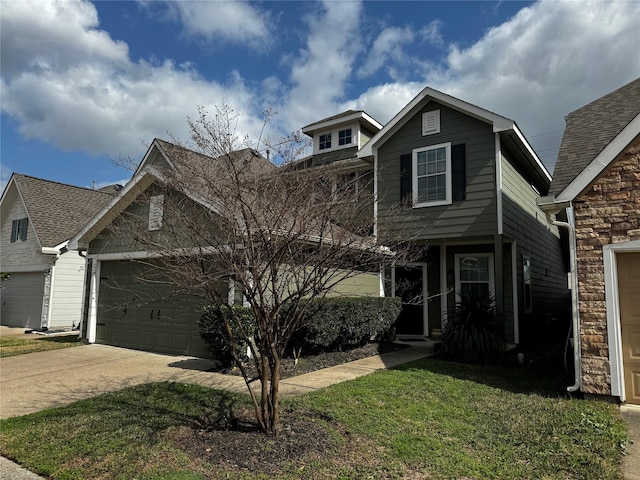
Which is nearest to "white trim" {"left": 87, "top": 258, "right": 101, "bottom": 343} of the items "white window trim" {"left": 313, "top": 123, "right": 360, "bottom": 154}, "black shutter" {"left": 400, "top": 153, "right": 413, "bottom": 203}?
"white window trim" {"left": 313, "top": 123, "right": 360, "bottom": 154}

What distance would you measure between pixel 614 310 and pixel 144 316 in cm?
1005

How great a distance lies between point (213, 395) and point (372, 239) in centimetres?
329

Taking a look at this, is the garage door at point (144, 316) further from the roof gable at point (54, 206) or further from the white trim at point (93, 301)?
the roof gable at point (54, 206)

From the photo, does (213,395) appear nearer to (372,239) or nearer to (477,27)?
(372,239)

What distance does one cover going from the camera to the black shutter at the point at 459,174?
Answer: 10680 mm

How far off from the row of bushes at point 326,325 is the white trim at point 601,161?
4.28 metres

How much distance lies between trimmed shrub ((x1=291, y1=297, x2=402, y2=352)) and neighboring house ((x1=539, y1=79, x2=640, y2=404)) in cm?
419

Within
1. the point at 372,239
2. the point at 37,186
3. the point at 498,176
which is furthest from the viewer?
the point at 37,186

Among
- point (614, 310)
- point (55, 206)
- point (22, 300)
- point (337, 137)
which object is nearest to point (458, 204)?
point (614, 310)

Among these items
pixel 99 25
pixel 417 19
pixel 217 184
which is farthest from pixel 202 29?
pixel 217 184

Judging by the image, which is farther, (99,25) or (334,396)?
(99,25)

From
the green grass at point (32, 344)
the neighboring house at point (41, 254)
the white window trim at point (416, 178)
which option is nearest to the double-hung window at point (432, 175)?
the white window trim at point (416, 178)

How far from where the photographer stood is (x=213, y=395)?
20.2ft

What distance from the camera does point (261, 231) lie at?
4215mm
